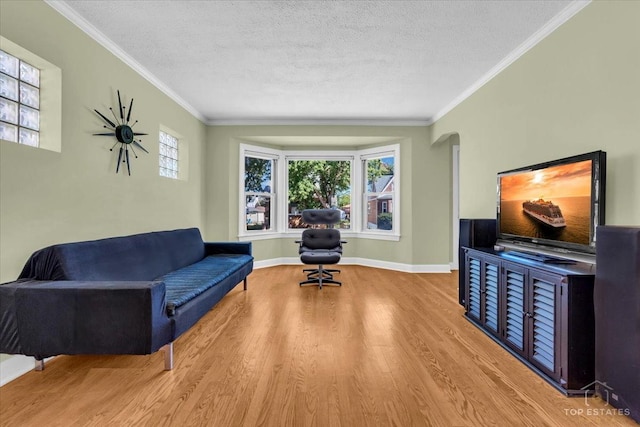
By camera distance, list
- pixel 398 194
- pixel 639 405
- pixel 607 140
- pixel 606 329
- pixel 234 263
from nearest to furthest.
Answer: pixel 639 405 → pixel 606 329 → pixel 607 140 → pixel 234 263 → pixel 398 194

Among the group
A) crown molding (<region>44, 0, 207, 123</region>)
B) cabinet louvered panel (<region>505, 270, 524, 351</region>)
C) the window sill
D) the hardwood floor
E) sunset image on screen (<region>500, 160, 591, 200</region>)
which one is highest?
crown molding (<region>44, 0, 207, 123</region>)

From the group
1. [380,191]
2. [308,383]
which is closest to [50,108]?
[308,383]

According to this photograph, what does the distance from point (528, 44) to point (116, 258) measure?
4028 millimetres

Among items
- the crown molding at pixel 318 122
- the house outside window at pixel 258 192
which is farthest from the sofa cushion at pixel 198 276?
the crown molding at pixel 318 122

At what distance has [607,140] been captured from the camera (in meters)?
2.04

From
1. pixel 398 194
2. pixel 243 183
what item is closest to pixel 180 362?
pixel 243 183

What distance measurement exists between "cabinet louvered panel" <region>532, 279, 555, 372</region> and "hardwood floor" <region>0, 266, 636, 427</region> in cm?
15

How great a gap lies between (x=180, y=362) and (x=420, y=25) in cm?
323

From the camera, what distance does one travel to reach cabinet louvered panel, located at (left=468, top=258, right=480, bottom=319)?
9.59 ft

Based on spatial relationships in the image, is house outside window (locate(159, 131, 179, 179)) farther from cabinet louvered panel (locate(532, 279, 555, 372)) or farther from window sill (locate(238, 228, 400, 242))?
cabinet louvered panel (locate(532, 279, 555, 372))

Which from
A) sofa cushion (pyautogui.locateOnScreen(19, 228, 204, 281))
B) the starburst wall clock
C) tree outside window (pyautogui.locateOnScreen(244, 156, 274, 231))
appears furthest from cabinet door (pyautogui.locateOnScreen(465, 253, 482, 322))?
tree outside window (pyautogui.locateOnScreen(244, 156, 274, 231))

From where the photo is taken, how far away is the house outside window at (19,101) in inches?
81.0

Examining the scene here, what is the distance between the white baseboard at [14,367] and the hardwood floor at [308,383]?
0.19 ft

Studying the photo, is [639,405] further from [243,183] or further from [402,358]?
[243,183]
